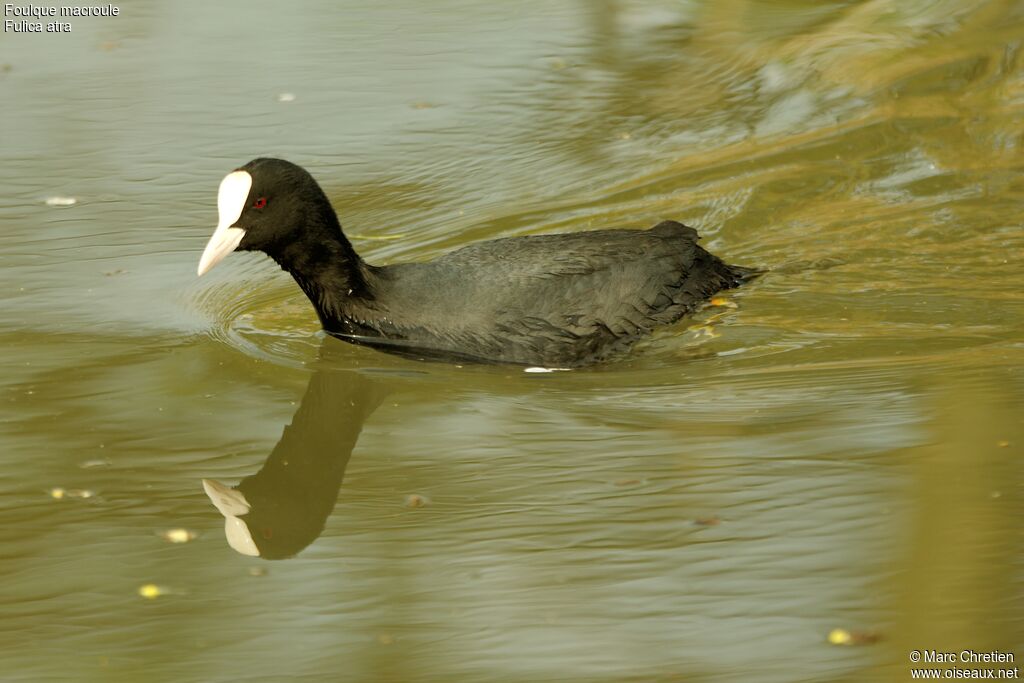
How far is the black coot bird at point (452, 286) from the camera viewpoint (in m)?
5.44

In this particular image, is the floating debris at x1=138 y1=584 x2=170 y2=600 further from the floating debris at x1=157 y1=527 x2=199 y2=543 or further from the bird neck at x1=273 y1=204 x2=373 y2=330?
the bird neck at x1=273 y1=204 x2=373 y2=330

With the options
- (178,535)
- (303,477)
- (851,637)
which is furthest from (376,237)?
(851,637)

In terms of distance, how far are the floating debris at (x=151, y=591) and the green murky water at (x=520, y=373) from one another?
2 cm

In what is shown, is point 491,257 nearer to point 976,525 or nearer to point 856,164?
point 976,525

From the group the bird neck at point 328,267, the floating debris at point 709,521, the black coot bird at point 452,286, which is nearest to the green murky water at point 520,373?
the floating debris at point 709,521

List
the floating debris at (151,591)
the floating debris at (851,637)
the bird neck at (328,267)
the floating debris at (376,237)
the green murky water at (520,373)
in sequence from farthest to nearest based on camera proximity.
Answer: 1. the floating debris at (376,237)
2. the bird neck at (328,267)
3. the floating debris at (151,591)
4. the green murky water at (520,373)
5. the floating debris at (851,637)

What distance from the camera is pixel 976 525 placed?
413cm

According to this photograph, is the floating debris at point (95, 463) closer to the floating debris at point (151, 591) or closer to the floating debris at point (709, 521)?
the floating debris at point (151, 591)

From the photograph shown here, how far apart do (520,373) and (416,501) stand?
1159 millimetres

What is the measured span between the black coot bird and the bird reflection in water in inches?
10.7

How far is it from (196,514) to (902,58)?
5705 mm

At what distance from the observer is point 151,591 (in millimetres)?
3939

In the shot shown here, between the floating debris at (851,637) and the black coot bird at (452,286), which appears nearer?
the floating debris at (851,637)

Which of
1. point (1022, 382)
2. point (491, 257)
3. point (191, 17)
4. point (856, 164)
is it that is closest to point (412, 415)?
point (491, 257)
